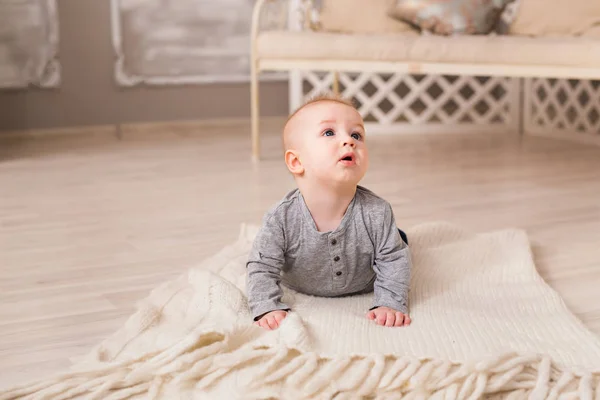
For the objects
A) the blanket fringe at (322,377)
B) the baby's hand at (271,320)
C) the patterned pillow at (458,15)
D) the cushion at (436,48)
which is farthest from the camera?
the patterned pillow at (458,15)

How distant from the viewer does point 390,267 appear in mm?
1333

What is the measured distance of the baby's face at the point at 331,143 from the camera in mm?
1289

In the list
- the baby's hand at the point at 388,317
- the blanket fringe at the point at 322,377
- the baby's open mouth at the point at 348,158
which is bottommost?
the baby's hand at the point at 388,317

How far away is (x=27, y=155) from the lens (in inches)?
127

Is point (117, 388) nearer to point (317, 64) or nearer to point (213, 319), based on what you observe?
point (213, 319)

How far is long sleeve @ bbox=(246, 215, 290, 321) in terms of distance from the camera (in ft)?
4.22

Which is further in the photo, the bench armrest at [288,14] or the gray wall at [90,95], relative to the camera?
the gray wall at [90,95]

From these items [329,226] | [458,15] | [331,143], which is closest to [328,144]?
[331,143]

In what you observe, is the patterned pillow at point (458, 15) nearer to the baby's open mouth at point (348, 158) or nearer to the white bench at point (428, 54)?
the white bench at point (428, 54)

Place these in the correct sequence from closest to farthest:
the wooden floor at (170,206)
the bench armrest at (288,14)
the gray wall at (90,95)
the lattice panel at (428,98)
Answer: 1. the wooden floor at (170,206)
2. the bench armrest at (288,14)
3. the gray wall at (90,95)
4. the lattice panel at (428,98)

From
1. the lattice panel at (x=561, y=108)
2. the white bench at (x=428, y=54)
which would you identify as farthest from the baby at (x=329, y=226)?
the lattice panel at (x=561, y=108)

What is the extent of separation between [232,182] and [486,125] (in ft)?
5.44

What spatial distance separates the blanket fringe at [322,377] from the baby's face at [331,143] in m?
0.33

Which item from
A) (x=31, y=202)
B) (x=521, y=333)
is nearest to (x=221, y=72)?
(x=31, y=202)
